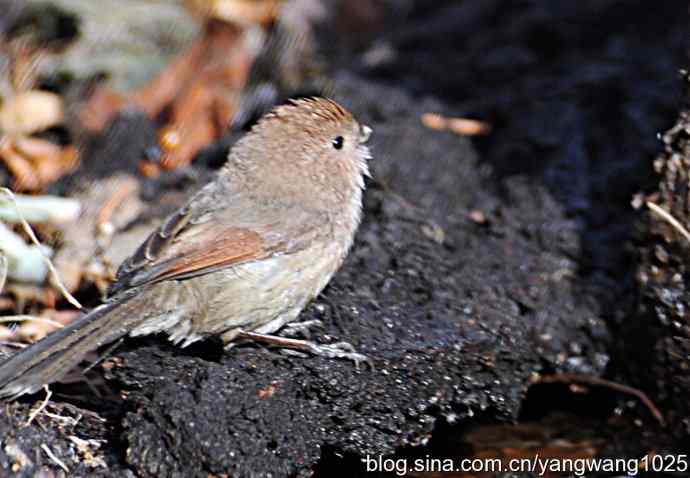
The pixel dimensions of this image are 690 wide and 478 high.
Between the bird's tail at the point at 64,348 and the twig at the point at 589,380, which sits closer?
the bird's tail at the point at 64,348

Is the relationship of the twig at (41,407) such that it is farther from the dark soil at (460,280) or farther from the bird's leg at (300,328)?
the bird's leg at (300,328)

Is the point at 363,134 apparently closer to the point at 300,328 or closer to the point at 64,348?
the point at 300,328

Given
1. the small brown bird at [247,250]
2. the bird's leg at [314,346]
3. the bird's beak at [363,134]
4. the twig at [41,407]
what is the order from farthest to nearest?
the bird's beak at [363,134], the bird's leg at [314,346], the small brown bird at [247,250], the twig at [41,407]

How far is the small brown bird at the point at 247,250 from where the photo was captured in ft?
13.5

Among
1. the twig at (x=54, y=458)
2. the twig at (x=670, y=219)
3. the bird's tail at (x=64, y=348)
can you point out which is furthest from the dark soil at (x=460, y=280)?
the twig at (x=670, y=219)

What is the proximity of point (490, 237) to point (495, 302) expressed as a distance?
0.66m

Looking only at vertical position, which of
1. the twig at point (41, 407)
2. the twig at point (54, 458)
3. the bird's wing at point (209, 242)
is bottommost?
the twig at point (54, 458)

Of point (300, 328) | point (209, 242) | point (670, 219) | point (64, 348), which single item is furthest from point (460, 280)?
point (64, 348)

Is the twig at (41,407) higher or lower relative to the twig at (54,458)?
higher

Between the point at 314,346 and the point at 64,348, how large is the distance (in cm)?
104

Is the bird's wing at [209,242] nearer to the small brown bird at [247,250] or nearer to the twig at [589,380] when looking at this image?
the small brown bird at [247,250]

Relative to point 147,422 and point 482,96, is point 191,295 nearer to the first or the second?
point 147,422

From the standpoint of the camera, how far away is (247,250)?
4.45 metres

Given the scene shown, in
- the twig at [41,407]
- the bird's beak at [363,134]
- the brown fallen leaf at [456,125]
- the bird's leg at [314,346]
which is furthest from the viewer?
the brown fallen leaf at [456,125]
